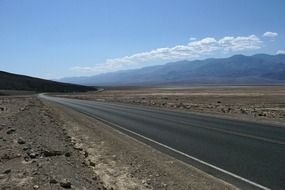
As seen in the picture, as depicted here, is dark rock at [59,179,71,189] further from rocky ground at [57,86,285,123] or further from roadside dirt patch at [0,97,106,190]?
rocky ground at [57,86,285,123]

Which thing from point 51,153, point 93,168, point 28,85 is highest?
point 28,85

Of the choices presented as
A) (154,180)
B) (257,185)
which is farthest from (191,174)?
(257,185)

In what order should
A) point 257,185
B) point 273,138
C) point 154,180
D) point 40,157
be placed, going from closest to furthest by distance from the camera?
1. point 257,185
2. point 154,180
3. point 40,157
4. point 273,138

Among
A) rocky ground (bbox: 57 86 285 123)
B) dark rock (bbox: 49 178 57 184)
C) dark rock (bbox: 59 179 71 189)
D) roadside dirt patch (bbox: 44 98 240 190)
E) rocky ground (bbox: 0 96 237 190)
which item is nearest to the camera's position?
dark rock (bbox: 59 179 71 189)

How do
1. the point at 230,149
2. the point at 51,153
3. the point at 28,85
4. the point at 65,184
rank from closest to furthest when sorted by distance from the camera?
the point at 65,184 < the point at 51,153 < the point at 230,149 < the point at 28,85

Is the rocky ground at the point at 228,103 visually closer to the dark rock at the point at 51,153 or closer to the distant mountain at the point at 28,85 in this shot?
the dark rock at the point at 51,153

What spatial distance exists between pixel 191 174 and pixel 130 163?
2192mm

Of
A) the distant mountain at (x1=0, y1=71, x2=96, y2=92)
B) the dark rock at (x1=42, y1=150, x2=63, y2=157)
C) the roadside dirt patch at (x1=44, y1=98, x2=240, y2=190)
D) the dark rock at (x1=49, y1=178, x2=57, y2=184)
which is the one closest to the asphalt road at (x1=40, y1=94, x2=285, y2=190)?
the roadside dirt patch at (x1=44, y1=98, x2=240, y2=190)

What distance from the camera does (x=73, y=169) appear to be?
32.7 feet

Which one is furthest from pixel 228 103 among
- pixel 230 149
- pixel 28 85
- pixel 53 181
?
pixel 28 85

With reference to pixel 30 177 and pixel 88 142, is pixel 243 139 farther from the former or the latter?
pixel 30 177

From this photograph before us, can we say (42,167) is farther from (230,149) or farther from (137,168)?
(230,149)

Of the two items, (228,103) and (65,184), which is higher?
(65,184)

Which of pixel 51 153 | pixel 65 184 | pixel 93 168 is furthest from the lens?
pixel 51 153
